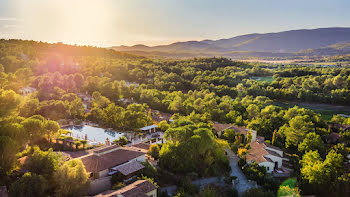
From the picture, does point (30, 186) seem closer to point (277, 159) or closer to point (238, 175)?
point (238, 175)

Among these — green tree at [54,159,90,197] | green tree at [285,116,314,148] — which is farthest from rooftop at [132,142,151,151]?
green tree at [285,116,314,148]

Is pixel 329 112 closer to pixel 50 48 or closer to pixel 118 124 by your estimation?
pixel 118 124

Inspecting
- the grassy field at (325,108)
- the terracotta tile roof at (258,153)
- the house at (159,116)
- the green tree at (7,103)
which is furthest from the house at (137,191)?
the grassy field at (325,108)

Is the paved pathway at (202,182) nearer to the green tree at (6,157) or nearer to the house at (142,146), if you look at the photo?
the house at (142,146)

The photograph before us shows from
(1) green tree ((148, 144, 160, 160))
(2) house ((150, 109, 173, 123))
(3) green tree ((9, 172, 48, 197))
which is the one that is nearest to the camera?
(3) green tree ((9, 172, 48, 197))

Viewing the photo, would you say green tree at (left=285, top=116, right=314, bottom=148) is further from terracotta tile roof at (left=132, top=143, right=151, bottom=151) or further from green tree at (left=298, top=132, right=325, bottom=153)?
terracotta tile roof at (left=132, top=143, right=151, bottom=151)

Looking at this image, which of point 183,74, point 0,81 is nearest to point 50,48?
point 183,74

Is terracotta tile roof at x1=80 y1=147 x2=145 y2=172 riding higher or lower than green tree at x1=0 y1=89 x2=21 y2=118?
lower
